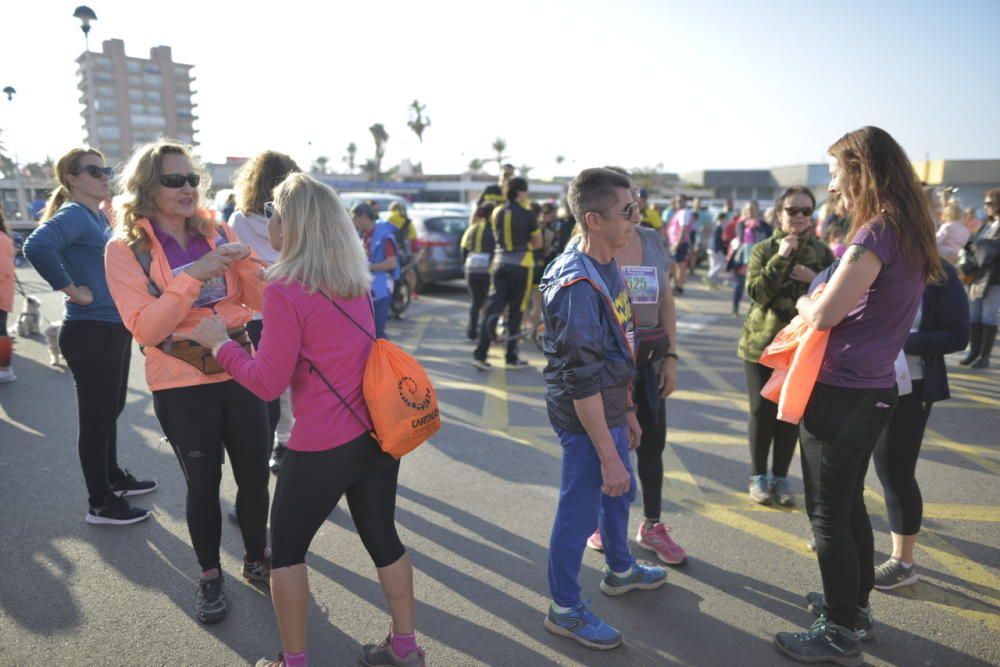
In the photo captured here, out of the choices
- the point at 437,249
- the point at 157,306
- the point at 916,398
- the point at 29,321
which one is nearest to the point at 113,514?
the point at 157,306

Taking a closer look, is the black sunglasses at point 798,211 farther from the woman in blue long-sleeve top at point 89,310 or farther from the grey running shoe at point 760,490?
the woman in blue long-sleeve top at point 89,310

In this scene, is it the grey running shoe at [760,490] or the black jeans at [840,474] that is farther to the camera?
the grey running shoe at [760,490]

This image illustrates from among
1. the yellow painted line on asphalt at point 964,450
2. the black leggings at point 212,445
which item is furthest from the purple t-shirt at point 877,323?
the yellow painted line on asphalt at point 964,450

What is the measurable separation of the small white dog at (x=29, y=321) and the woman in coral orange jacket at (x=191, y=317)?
7.62m

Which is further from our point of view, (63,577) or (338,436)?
(63,577)

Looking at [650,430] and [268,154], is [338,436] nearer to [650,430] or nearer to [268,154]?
[650,430]

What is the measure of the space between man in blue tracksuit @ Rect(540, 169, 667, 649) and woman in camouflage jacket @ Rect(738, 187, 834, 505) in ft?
4.95

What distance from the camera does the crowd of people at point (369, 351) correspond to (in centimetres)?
220

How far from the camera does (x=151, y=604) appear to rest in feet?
9.73

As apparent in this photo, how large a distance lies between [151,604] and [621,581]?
216 centimetres

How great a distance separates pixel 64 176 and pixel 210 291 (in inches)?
65.2

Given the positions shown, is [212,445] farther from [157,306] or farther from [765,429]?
[765,429]

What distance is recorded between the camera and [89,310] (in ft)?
11.6

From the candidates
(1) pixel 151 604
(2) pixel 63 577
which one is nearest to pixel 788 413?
(1) pixel 151 604
